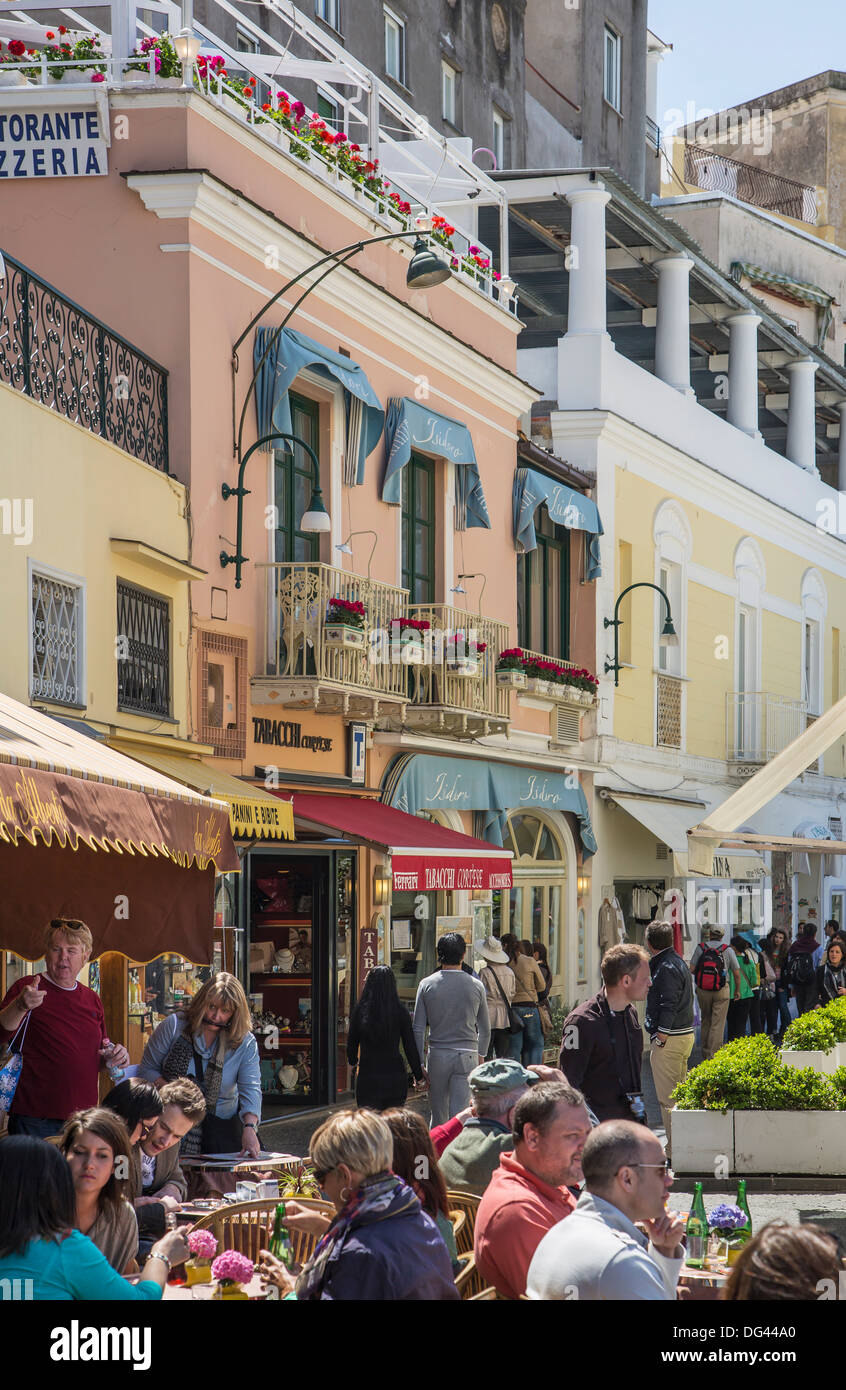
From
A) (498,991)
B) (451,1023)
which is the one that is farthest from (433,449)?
(451,1023)

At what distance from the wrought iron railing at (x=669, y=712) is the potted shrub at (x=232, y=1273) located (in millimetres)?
19667

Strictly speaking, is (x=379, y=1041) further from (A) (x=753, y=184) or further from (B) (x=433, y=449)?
(A) (x=753, y=184)

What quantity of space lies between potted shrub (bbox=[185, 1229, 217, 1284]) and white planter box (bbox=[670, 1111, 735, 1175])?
5.99 metres

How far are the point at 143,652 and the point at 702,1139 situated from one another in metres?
5.34

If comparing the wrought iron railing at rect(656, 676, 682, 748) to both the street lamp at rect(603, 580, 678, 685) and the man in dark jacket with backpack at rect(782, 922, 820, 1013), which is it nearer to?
the street lamp at rect(603, 580, 678, 685)

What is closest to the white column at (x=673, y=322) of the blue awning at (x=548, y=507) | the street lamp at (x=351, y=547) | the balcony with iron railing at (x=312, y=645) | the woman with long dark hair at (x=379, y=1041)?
the blue awning at (x=548, y=507)

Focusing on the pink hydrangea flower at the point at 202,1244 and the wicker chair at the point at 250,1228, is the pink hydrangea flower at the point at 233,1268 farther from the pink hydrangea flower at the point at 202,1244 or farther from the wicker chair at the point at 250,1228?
the wicker chair at the point at 250,1228

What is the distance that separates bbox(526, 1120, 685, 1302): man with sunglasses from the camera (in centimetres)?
492

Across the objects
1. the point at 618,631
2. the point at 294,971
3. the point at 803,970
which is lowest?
the point at 803,970

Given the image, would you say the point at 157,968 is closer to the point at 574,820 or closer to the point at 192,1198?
the point at 192,1198

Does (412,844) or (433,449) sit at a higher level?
(433,449)

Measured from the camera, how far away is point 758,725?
1176 inches

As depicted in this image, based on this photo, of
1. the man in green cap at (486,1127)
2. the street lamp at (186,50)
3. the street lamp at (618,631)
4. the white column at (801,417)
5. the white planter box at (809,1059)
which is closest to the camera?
the man in green cap at (486,1127)

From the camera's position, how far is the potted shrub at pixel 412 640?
664 inches
